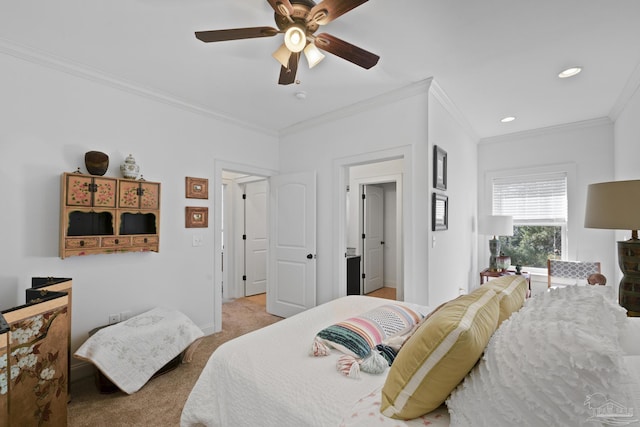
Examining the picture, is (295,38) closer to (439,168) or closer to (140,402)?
(439,168)

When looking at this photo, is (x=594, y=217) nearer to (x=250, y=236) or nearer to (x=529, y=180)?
(x=529, y=180)

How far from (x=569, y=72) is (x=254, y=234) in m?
4.66

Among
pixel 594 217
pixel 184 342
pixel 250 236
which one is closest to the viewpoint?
pixel 594 217

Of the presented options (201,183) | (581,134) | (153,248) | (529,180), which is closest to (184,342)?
(153,248)

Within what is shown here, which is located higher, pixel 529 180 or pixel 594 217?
pixel 529 180

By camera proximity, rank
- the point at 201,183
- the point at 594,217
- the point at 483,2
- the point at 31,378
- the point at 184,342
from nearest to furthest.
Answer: the point at 31,378 < the point at 483,2 < the point at 594,217 < the point at 184,342 < the point at 201,183

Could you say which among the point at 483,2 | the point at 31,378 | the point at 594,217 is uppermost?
the point at 483,2

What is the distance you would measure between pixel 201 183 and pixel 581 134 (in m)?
4.96

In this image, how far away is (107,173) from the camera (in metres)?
2.69

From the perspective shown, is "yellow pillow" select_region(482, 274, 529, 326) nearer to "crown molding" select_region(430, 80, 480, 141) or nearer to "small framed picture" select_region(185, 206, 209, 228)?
"crown molding" select_region(430, 80, 480, 141)

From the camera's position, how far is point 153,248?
2.84 meters

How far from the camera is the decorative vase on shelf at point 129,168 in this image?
105 inches

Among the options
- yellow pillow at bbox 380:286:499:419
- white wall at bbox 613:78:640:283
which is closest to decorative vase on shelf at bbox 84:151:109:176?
yellow pillow at bbox 380:286:499:419

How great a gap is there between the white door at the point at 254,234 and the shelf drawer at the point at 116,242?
8.25ft
